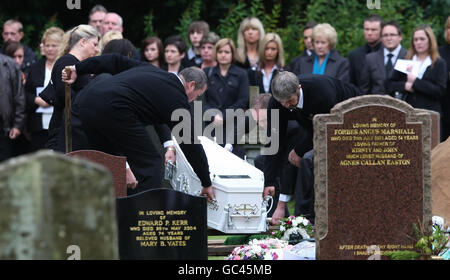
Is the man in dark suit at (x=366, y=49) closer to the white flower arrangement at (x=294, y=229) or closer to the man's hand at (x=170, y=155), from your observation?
the man's hand at (x=170, y=155)

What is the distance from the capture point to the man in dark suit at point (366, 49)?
13005 mm

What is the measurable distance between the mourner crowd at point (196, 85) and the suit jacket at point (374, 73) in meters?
A: 0.01

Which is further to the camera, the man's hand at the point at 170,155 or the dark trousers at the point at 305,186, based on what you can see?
the dark trousers at the point at 305,186

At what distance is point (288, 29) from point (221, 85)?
423cm

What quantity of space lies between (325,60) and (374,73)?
68 centimetres

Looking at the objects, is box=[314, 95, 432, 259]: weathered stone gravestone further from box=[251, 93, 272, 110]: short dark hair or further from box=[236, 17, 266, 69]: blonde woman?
box=[236, 17, 266, 69]: blonde woman

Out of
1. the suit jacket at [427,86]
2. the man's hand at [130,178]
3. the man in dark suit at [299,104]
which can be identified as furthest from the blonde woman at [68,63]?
the suit jacket at [427,86]

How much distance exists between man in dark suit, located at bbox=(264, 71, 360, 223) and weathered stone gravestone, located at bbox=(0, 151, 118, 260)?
466cm

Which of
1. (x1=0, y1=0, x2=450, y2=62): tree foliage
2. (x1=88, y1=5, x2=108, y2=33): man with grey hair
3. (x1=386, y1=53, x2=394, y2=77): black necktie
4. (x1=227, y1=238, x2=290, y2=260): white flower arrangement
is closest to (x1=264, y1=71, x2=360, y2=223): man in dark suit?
(x1=227, y1=238, x2=290, y2=260): white flower arrangement

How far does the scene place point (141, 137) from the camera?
341 inches

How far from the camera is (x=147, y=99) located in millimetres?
8578

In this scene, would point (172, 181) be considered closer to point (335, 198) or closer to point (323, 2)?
point (335, 198)

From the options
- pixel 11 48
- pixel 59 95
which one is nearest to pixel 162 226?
pixel 59 95
